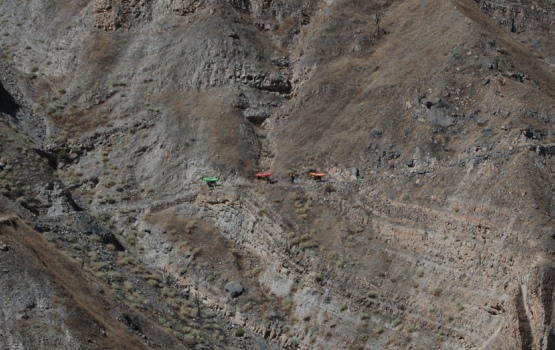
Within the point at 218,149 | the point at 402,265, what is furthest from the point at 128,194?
the point at 402,265

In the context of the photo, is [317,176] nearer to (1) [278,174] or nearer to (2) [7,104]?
(1) [278,174]

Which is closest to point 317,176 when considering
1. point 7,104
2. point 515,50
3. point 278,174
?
point 278,174

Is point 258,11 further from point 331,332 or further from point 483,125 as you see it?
point 331,332

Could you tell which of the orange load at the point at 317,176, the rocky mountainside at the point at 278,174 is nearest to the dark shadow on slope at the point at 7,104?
the rocky mountainside at the point at 278,174

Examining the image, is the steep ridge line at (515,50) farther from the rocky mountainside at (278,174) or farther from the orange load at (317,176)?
the orange load at (317,176)

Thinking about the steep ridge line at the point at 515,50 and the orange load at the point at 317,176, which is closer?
the orange load at the point at 317,176

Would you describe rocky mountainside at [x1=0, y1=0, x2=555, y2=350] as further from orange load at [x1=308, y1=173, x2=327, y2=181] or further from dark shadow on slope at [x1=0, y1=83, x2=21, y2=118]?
orange load at [x1=308, y1=173, x2=327, y2=181]
